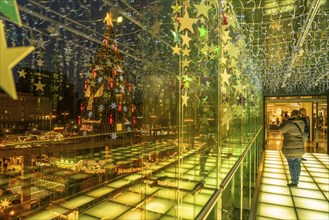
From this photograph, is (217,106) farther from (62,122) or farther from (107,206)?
(62,122)

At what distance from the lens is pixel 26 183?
4.85 m

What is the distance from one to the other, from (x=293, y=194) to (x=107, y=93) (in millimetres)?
5021

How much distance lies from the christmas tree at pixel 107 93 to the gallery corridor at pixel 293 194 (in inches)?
167

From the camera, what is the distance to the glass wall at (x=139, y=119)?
1.90m

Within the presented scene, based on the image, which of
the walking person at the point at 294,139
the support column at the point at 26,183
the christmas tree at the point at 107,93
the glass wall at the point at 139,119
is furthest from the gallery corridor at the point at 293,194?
the christmas tree at the point at 107,93

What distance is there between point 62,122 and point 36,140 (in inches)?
104

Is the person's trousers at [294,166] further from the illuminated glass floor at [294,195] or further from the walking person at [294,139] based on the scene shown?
the illuminated glass floor at [294,195]

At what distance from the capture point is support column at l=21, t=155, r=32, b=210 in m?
3.90

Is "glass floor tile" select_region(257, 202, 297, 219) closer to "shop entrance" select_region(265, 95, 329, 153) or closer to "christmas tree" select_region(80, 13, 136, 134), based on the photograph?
"christmas tree" select_region(80, 13, 136, 134)

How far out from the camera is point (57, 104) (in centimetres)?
686

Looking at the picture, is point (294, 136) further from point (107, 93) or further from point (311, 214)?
point (107, 93)

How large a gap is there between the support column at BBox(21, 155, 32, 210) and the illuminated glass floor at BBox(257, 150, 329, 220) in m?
3.79

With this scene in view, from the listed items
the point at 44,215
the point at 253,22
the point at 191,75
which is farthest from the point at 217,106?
the point at 44,215

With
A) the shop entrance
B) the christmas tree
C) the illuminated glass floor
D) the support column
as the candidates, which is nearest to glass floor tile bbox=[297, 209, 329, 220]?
the illuminated glass floor
